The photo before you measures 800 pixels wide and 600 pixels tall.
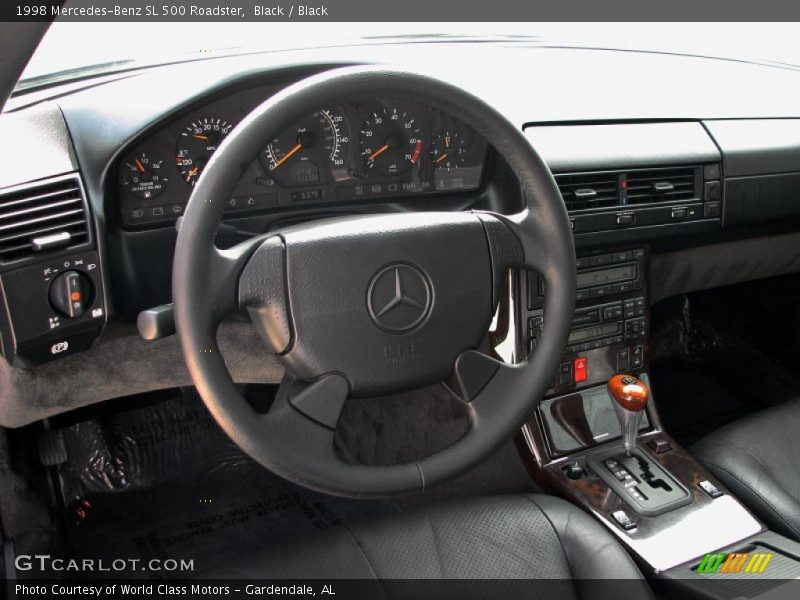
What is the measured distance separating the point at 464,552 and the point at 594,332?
0.60 meters

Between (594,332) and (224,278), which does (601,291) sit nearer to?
(594,332)

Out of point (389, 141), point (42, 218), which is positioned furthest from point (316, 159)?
point (42, 218)

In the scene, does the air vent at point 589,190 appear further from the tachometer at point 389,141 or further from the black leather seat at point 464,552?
the black leather seat at point 464,552

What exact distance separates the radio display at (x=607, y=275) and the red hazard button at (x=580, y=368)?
0.52ft

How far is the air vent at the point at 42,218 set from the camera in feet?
4.37

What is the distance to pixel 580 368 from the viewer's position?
1829 mm

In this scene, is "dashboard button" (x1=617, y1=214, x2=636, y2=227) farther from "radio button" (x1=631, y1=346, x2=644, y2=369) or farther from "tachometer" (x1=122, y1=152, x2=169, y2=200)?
"tachometer" (x1=122, y1=152, x2=169, y2=200)

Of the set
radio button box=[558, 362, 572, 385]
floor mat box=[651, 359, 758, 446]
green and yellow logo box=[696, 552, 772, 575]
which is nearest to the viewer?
green and yellow logo box=[696, 552, 772, 575]

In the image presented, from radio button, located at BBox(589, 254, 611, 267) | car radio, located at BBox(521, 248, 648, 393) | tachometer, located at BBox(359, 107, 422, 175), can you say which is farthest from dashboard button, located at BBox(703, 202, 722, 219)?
tachometer, located at BBox(359, 107, 422, 175)

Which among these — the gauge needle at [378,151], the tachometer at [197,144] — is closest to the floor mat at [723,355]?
the gauge needle at [378,151]

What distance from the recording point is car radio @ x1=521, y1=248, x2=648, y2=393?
1814mm

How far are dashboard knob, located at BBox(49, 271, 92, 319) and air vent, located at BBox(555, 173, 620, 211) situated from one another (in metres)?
0.91

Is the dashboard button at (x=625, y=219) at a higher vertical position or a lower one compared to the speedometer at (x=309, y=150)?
lower

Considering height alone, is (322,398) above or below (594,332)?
above
